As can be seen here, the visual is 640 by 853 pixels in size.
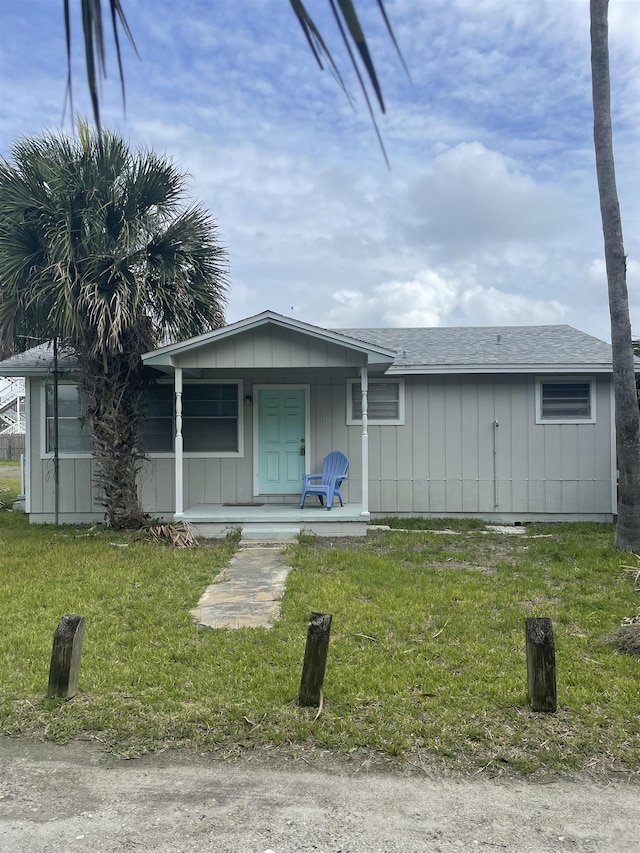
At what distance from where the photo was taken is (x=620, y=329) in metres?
7.32

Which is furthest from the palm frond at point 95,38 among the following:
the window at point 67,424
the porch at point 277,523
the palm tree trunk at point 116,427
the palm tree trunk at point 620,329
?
the window at point 67,424

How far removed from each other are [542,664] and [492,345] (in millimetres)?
8565

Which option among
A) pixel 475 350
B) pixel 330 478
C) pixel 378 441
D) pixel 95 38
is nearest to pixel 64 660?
pixel 95 38

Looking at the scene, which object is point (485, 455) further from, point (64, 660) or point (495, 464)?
point (64, 660)

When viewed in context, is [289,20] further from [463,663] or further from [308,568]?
[308,568]

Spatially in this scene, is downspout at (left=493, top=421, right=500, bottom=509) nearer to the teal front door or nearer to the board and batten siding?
the board and batten siding

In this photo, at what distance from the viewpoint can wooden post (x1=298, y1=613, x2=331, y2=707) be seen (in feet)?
11.7

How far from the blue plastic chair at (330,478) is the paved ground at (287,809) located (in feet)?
21.3

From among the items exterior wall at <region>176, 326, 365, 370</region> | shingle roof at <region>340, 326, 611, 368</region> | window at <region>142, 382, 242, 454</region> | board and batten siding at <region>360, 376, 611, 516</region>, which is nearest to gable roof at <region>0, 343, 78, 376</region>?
window at <region>142, 382, 242, 454</region>

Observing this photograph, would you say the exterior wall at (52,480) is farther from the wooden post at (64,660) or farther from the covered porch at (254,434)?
the wooden post at (64,660)

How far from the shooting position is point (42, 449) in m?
10.2

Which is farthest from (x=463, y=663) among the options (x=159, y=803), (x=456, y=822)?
(x=159, y=803)

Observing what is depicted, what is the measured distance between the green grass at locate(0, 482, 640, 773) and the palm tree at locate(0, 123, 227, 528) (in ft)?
8.83

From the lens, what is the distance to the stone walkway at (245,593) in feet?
17.0
